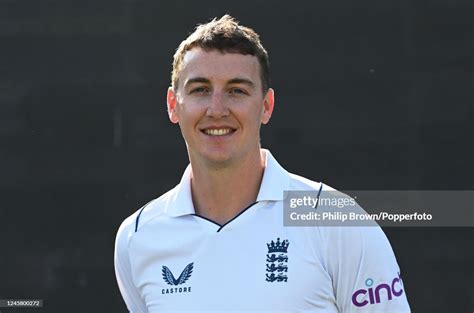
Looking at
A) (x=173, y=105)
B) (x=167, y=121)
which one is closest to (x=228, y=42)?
(x=173, y=105)

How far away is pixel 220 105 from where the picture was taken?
2080 millimetres

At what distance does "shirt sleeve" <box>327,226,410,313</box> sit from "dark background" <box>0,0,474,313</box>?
3.30 ft

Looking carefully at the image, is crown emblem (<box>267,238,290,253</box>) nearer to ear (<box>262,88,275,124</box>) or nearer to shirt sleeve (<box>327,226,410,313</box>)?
shirt sleeve (<box>327,226,410,313</box>)

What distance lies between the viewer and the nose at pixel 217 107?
207cm

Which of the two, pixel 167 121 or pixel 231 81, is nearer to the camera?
pixel 231 81

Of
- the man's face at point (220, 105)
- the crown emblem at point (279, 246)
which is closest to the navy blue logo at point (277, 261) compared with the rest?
the crown emblem at point (279, 246)

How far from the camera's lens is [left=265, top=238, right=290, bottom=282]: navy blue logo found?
2.05 metres

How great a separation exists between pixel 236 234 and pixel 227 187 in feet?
0.38

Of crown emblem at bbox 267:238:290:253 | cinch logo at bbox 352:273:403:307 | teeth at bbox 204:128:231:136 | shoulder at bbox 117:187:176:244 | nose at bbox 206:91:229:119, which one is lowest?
cinch logo at bbox 352:273:403:307

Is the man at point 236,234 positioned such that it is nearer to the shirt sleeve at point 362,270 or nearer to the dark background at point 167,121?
the shirt sleeve at point 362,270

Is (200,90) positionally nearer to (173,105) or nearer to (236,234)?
(173,105)

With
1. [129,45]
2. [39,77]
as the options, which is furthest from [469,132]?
[39,77]

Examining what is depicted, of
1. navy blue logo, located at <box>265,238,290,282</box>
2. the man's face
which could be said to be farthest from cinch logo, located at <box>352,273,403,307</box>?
the man's face

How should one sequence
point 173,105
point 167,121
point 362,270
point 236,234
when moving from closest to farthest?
point 362,270, point 236,234, point 173,105, point 167,121
